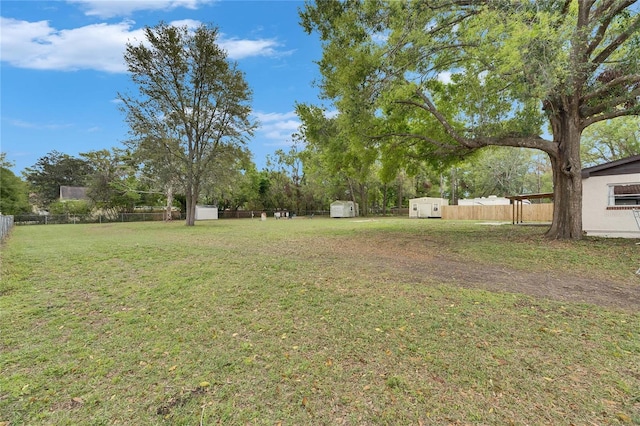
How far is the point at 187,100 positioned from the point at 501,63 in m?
18.1

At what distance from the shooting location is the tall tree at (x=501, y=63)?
22.2ft

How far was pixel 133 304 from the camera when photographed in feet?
13.8

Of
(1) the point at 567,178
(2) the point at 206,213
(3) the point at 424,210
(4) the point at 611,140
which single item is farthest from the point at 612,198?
(2) the point at 206,213

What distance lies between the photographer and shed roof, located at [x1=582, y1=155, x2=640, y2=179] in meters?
10.5

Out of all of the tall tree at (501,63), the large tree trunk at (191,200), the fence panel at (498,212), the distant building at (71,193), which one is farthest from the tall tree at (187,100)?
the distant building at (71,193)

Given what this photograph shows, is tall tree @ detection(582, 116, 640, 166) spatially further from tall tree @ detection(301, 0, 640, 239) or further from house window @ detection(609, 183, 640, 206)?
tall tree @ detection(301, 0, 640, 239)

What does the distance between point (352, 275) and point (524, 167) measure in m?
44.0

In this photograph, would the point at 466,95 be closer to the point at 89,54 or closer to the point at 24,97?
the point at 89,54

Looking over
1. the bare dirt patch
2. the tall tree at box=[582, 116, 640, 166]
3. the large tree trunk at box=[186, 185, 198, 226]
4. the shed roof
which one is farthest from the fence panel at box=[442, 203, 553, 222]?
the large tree trunk at box=[186, 185, 198, 226]

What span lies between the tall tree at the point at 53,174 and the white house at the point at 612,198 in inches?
2107

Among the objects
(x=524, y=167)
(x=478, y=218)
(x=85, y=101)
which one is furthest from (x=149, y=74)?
(x=524, y=167)

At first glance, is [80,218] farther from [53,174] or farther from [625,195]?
[625,195]

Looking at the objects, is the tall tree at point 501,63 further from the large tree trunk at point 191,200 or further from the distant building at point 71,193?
the distant building at point 71,193

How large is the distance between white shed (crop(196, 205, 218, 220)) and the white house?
105 feet
